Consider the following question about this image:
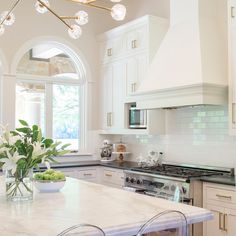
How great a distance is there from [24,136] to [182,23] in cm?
274

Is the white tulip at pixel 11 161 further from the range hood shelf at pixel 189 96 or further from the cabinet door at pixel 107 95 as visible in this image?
the cabinet door at pixel 107 95

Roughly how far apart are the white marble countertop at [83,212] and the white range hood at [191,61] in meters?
1.73

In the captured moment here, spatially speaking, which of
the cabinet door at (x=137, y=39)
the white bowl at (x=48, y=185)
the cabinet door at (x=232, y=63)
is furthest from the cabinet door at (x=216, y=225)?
the cabinet door at (x=137, y=39)

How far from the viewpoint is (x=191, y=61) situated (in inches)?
161

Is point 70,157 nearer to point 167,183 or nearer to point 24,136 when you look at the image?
point 167,183

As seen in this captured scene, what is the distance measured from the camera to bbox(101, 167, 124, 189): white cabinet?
4992 mm

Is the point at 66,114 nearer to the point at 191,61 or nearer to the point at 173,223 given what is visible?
the point at 191,61

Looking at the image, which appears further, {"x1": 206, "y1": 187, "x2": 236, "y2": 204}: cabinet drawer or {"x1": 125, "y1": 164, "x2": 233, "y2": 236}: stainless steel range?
{"x1": 125, "y1": 164, "x2": 233, "y2": 236}: stainless steel range

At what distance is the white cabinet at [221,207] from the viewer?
345 centimetres

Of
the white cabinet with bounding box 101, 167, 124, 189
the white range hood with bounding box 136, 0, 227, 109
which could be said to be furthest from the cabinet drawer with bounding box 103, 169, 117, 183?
the white range hood with bounding box 136, 0, 227, 109

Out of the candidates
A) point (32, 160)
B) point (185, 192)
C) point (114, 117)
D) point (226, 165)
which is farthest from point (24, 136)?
point (114, 117)

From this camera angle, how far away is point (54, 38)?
226 inches

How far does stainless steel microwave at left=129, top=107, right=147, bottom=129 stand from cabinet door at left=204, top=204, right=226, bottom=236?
167cm

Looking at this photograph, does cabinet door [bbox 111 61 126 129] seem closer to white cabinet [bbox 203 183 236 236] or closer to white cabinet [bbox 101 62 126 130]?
white cabinet [bbox 101 62 126 130]
